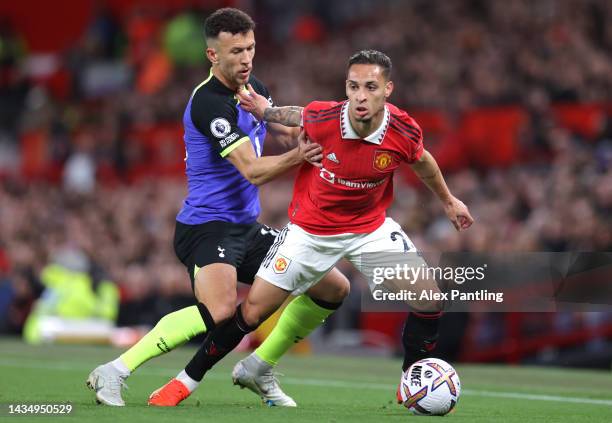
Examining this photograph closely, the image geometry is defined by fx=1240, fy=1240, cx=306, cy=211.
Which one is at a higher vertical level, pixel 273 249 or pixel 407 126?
pixel 407 126

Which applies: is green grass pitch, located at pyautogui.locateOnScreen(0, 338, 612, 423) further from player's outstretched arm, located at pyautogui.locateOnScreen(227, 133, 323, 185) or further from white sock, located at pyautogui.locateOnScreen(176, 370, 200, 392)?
player's outstretched arm, located at pyautogui.locateOnScreen(227, 133, 323, 185)

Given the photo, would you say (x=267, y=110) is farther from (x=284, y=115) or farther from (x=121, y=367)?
(x=121, y=367)

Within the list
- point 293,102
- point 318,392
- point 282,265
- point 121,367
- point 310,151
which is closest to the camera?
point 310,151

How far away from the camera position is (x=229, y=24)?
24.9 feet

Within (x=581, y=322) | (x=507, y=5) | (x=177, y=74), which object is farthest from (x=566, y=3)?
(x=177, y=74)

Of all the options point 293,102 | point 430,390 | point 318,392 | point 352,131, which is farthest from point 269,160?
point 293,102

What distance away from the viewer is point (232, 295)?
740cm

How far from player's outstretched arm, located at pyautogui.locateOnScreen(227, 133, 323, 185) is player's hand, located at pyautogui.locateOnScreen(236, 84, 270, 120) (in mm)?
256

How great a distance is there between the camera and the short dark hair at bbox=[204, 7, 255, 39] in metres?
7.57

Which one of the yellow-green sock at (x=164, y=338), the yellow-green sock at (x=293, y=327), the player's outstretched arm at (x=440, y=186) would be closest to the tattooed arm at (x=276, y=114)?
the player's outstretched arm at (x=440, y=186)

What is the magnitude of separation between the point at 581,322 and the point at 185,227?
20.2 feet

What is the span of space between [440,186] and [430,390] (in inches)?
50.8

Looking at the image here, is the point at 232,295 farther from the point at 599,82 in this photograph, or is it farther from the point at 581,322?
the point at 599,82

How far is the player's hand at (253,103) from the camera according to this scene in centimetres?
753
